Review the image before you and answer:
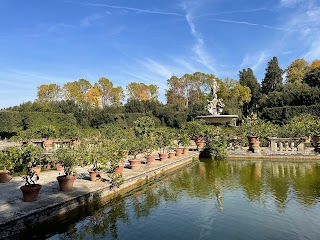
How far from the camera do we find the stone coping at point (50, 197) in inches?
268

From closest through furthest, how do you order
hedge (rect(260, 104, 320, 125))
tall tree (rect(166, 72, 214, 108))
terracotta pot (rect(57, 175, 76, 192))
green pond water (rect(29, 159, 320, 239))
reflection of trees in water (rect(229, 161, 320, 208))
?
green pond water (rect(29, 159, 320, 239)) < terracotta pot (rect(57, 175, 76, 192)) < reflection of trees in water (rect(229, 161, 320, 208)) < hedge (rect(260, 104, 320, 125)) < tall tree (rect(166, 72, 214, 108))

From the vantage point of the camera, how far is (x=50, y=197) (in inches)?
333

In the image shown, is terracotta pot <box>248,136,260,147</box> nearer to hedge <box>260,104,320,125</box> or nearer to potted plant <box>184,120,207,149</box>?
potted plant <box>184,120,207,149</box>

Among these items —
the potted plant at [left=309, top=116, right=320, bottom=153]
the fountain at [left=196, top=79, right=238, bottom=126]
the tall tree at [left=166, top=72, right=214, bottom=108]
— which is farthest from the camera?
the tall tree at [left=166, top=72, right=214, bottom=108]

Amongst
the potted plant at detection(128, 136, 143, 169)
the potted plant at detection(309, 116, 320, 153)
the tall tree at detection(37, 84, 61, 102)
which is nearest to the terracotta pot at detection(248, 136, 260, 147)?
the potted plant at detection(309, 116, 320, 153)

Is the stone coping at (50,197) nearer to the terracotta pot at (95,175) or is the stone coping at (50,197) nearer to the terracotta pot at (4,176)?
the terracotta pot at (95,175)

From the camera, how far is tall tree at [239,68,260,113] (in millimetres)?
54938

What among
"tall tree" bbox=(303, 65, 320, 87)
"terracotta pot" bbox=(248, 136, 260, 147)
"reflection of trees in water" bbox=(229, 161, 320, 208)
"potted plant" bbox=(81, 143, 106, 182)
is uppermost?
"tall tree" bbox=(303, 65, 320, 87)

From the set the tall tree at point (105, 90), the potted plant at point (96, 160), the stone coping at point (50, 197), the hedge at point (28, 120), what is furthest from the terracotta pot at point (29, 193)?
the tall tree at point (105, 90)

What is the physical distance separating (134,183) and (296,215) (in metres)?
5.73

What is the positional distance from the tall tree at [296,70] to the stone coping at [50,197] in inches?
1847

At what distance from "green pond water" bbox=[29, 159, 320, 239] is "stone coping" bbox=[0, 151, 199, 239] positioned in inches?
12.9

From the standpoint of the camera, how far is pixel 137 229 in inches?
278

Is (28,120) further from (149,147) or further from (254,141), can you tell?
(254,141)
